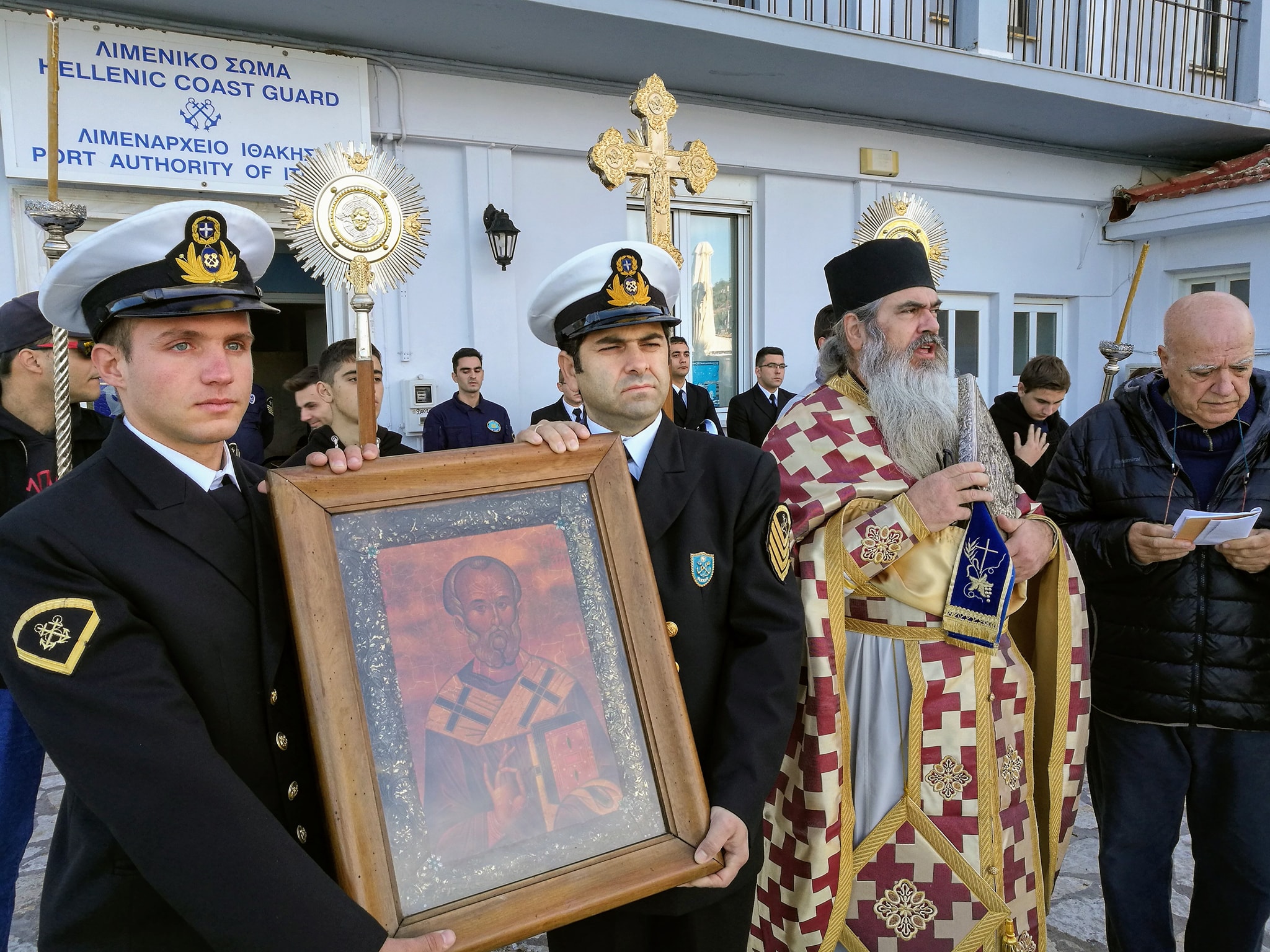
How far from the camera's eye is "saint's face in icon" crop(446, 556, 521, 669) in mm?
1514

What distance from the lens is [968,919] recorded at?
237 cm

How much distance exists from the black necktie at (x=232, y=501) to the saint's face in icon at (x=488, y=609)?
0.38 m

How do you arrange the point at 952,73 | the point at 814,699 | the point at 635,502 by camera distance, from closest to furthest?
the point at 635,502 < the point at 814,699 < the point at 952,73

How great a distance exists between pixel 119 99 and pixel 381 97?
1.78 meters

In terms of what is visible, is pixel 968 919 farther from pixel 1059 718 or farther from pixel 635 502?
pixel 635 502

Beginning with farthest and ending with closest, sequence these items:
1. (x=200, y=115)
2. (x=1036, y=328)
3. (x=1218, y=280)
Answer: (x=1218, y=280), (x=1036, y=328), (x=200, y=115)

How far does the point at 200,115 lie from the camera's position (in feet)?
→ 19.8

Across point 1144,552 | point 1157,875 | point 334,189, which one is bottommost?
point 1157,875

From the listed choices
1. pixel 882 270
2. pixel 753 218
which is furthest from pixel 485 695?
pixel 753 218

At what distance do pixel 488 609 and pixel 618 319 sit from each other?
0.74 m

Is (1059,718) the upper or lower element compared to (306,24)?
lower

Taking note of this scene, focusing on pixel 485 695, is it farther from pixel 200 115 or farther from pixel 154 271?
pixel 200 115

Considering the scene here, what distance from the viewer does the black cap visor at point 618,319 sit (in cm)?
193

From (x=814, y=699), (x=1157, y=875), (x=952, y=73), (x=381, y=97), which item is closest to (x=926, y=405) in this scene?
(x=814, y=699)
